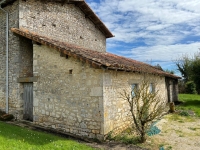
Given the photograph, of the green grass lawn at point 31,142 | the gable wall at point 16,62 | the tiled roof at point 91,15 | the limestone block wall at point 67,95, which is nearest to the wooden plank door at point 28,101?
the gable wall at point 16,62

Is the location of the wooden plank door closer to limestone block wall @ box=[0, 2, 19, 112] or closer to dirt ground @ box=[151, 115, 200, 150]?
limestone block wall @ box=[0, 2, 19, 112]

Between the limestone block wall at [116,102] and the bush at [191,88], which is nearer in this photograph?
the limestone block wall at [116,102]

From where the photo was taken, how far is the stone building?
6.92 metres

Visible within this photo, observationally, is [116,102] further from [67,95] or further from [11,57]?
[11,57]

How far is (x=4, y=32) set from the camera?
9.98 m

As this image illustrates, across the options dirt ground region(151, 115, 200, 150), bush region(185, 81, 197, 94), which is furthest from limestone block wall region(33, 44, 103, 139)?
bush region(185, 81, 197, 94)

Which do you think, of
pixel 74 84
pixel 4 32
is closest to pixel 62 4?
pixel 4 32

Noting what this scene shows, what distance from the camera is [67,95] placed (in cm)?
750

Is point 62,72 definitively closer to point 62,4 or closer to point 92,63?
point 92,63

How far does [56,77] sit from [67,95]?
3.16 feet

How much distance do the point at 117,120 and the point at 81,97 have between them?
75.6 inches

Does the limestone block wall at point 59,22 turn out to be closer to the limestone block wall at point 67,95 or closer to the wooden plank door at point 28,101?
the limestone block wall at point 67,95

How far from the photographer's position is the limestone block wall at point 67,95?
6871mm

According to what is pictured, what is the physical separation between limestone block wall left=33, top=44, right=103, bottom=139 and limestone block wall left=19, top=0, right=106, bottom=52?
2.21 m
